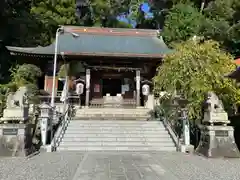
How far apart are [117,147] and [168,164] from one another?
3.92 m

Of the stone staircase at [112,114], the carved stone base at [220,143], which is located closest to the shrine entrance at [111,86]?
the stone staircase at [112,114]

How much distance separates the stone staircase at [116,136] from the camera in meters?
11.7

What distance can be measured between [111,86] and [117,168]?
1664 centimetres

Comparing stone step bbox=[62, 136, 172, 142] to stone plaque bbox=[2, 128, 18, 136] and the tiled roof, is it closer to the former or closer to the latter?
stone plaque bbox=[2, 128, 18, 136]

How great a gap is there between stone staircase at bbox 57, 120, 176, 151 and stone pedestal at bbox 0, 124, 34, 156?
206cm

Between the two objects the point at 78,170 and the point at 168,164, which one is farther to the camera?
the point at 168,164

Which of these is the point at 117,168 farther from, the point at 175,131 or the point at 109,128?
the point at 109,128

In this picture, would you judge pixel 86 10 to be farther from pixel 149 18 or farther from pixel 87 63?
pixel 87 63

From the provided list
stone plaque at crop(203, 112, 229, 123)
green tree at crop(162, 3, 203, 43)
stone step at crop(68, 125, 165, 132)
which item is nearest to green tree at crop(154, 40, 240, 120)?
stone step at crop(68, 125, 165, 132)

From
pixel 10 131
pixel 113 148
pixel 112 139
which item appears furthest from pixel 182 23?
pixel 10 131

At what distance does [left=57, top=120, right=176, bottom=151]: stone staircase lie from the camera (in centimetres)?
1166

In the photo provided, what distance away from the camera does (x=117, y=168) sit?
7.39 metres

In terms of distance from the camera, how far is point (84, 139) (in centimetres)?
1235

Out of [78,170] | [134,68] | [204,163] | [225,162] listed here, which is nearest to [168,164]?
[204,163]
